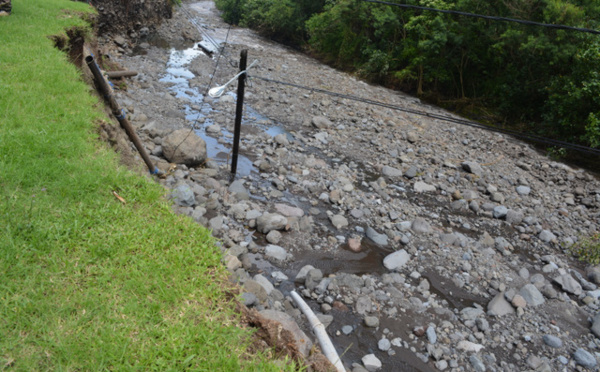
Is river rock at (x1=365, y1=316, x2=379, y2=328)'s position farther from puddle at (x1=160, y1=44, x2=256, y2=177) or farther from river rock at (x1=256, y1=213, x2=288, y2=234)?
puddle at (x1=160, y1=44, x2=256, y2=177)

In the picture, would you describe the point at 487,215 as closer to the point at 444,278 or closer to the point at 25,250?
the point at 444,278

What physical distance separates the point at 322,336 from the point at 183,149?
18.3 ft

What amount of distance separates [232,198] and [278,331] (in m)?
4.79

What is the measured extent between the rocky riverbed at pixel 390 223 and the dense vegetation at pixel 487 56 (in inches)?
79.6

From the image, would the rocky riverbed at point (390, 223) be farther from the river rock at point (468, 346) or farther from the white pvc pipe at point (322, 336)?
the white pvc pipe at point (322, 336)

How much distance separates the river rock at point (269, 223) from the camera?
6.63m

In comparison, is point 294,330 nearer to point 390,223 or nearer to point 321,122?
point 390,223

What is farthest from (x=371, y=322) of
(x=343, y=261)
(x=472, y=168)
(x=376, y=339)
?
(x=472, y=168)

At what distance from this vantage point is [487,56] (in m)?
15.3

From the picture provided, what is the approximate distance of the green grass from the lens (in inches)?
96.0

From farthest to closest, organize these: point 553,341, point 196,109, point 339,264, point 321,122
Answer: point 321,122 < point 196,109 < point 339,264 < point 553,341

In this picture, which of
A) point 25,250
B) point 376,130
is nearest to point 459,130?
point 376,130

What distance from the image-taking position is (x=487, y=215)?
8664mm

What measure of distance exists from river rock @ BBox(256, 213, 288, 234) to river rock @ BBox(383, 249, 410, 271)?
6.65 feet
